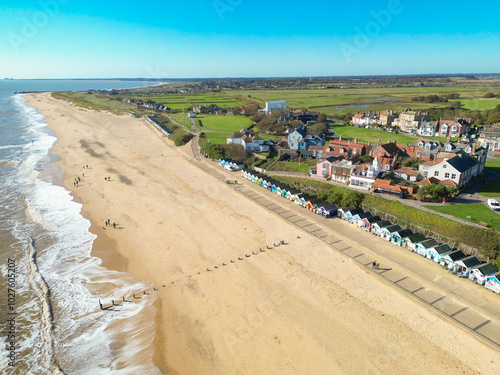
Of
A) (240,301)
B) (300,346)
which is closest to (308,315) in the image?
(300,346)

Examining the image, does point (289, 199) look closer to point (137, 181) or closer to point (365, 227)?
point (365, 227)

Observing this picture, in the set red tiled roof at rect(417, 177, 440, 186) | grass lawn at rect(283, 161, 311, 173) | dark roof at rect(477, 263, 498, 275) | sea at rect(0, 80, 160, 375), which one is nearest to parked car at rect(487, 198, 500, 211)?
red tiled roof at rect(417, 177, 440, 186)

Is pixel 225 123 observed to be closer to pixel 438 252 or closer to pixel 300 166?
pixel 300 166

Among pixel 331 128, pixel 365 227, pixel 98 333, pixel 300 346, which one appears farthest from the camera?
pixel 331 128

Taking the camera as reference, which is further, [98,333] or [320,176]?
[320,176]

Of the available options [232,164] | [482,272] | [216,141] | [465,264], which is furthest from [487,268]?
[216,141]
